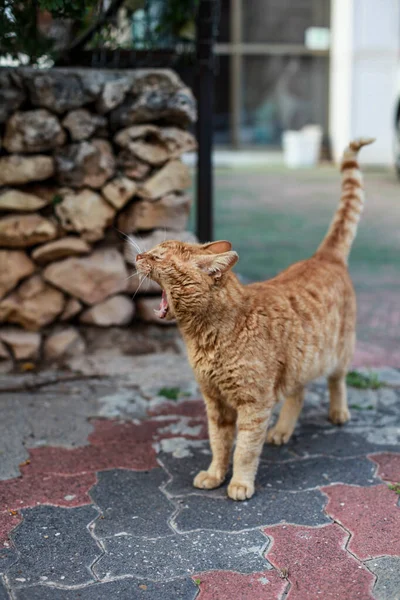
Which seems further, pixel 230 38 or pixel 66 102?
pixel 230 38

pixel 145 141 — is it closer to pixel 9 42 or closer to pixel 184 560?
pixel 9 42

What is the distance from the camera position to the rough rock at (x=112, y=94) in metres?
4.48

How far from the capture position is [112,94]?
4.49 m

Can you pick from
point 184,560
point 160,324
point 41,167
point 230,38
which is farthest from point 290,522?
point 230,38

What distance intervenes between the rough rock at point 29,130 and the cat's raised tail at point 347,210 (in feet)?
5.65

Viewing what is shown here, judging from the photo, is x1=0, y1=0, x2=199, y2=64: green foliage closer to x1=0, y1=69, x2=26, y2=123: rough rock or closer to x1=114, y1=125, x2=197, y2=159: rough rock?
x1=0, y1=69, x2=26, y2=123: rough rock

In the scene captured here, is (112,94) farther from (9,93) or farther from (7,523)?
(7,523)

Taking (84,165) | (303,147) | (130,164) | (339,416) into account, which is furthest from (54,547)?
(303,147)

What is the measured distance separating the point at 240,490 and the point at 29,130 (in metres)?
2.44

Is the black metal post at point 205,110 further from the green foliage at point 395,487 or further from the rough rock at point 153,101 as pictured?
the green foliage at point 395,487

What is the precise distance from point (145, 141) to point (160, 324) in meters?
1.16

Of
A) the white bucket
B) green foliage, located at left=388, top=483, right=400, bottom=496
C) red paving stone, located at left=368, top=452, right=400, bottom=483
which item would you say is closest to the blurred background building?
the white bucket

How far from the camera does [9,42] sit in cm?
434

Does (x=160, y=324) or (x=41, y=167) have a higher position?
(x=41, y=167)
